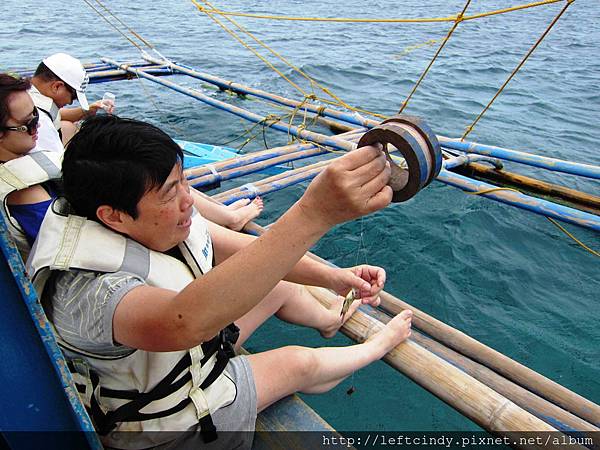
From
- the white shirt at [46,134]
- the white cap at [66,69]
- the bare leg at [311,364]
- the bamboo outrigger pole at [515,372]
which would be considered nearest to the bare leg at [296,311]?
the bare leg at [311,364]

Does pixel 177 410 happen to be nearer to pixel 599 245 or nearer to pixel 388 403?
pixel 388 403

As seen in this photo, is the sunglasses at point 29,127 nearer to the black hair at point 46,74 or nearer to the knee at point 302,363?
the knee at point 302,363

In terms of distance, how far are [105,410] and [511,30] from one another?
67.4 feet

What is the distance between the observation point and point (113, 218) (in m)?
1.34

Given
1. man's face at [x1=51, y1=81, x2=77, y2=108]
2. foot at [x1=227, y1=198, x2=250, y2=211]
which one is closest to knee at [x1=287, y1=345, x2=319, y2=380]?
foot at [x1=227, y1=198, x2=250, y2=211]

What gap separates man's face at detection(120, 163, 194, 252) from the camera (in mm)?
1312

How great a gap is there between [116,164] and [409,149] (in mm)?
830

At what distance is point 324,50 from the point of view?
13992mm

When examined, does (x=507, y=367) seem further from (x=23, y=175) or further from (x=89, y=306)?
(x=23, y=175)

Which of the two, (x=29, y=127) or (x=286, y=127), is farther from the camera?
(x=286, y=127)

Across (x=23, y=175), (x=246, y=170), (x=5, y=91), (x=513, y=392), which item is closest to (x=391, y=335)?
(x=513, y=392)

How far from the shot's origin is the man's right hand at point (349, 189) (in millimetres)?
996

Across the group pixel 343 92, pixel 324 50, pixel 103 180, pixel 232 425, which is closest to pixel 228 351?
pixel 232 425

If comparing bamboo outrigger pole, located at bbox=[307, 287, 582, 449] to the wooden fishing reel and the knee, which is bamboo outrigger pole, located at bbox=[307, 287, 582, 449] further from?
the wooden fishing reel
